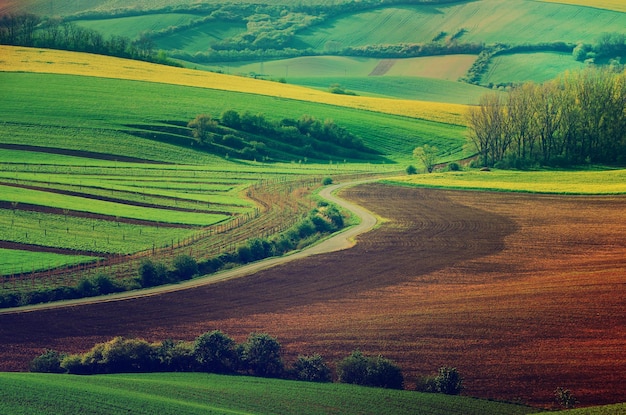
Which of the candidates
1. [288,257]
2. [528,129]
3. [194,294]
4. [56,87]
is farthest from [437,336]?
[56,87]

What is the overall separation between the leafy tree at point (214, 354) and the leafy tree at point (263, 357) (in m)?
0.67

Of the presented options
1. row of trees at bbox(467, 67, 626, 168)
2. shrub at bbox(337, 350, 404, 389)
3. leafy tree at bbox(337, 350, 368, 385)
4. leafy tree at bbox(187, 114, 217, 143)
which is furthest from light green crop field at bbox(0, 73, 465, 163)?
shrub at bbox(337, 350, 404, 389)

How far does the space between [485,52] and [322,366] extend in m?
151

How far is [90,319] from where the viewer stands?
5084 centimetres

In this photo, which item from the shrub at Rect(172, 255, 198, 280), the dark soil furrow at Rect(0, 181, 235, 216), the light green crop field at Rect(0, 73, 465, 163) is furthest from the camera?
the light green crop field at Rect(0, 73, 465, 163)

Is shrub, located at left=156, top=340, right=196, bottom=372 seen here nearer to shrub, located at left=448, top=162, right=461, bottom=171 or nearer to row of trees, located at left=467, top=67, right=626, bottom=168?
shrub, located at left=448, top=162, right=461, bottom=171

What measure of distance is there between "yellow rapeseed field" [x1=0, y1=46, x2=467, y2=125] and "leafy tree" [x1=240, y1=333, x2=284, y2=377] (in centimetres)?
9908

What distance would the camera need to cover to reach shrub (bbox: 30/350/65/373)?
43.6m

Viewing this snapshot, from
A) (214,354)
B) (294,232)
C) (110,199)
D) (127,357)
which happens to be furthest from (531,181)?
(127,357)

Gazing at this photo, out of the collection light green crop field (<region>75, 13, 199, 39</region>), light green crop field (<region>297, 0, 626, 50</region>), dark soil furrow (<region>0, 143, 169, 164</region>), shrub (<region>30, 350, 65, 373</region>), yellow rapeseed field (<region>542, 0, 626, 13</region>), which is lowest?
shrub (<region>30, 350, 65, 373</region>)

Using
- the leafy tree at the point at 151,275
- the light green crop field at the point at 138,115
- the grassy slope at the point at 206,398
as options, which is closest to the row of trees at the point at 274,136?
the light green crop field at the point at 138,115

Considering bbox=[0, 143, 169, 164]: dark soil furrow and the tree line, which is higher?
the tree line

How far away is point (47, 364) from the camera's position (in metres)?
43.7

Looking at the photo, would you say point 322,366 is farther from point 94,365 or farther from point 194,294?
point 194,294
